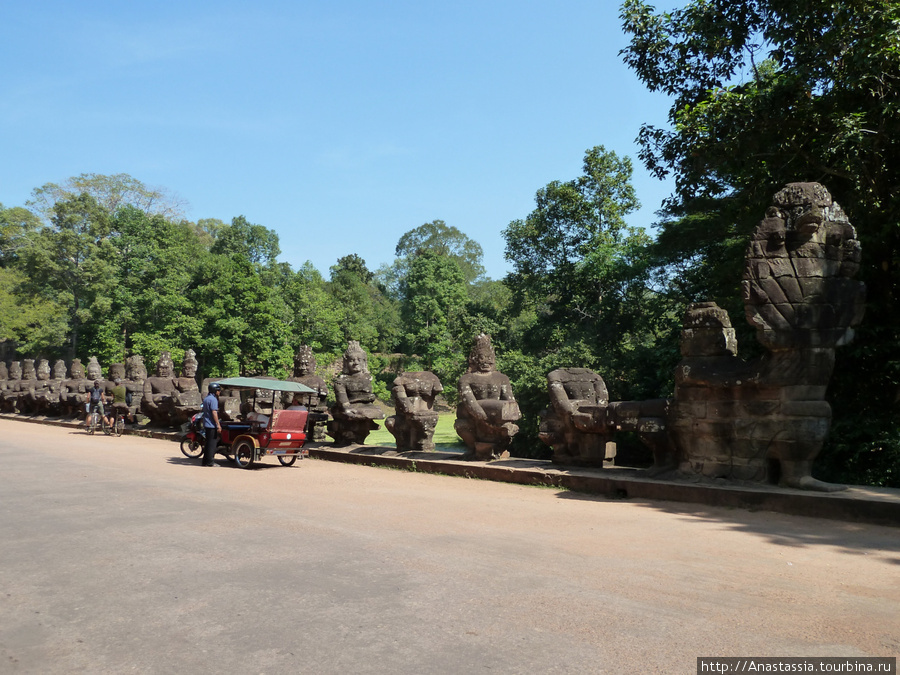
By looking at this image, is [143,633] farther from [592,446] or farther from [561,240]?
[561,240]

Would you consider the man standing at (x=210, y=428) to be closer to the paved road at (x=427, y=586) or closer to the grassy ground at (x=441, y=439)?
the paved road at (x=427, y=586)

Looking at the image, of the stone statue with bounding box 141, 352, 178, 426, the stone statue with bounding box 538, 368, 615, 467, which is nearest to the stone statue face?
the stone statue with bounding box 538, 368, 615, 467

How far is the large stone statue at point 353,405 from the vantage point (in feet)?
42.9

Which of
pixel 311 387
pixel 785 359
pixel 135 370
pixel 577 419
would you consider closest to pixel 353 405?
pixel 311 387

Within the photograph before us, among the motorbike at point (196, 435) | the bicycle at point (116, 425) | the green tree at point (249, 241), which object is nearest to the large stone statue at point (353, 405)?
the motorbike at point (196, 435)

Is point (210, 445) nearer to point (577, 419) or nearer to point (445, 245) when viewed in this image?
point (577, 419)

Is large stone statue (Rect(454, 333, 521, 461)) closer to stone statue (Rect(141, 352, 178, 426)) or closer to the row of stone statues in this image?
the row of stone statues

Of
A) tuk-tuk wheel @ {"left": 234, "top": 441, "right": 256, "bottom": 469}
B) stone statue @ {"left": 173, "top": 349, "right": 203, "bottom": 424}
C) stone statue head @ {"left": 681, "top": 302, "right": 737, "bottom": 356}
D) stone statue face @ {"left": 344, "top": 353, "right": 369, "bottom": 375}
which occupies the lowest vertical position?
tuk-tuk wheel @ {"left": 234, "top": 441, "right": 256, "bottom": 469}

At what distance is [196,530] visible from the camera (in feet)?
20.0

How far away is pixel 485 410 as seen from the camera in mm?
10195

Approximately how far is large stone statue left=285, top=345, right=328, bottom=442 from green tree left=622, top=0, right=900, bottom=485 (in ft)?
27.0

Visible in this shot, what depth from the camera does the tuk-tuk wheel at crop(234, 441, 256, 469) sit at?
472 inches

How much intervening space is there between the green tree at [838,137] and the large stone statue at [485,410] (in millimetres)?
4978

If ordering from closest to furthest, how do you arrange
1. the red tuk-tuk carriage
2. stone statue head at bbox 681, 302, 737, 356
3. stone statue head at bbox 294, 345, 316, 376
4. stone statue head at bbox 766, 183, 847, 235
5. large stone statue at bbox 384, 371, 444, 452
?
stone statue head at bbox 766, 183, 847, 235 < stone statue head at bbox 681, 302, 737, 356 < large stone statue at bbox 384, 371, 444, 452 < the red tuk-tuk carriage < stone statue head at bbox 294, 345, 316, 376
